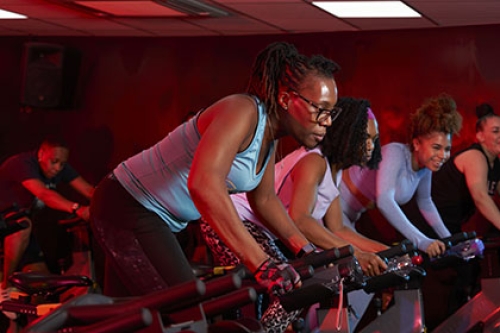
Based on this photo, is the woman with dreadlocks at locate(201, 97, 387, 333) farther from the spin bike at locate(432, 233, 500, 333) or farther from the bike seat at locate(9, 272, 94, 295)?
the spin bike at locate(432, 233, 500, 333)

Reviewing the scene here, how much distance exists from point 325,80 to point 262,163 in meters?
0.36

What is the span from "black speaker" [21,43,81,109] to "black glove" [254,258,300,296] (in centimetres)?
641

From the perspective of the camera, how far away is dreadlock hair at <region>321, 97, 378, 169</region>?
196 inches

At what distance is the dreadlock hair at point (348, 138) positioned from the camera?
498 cm

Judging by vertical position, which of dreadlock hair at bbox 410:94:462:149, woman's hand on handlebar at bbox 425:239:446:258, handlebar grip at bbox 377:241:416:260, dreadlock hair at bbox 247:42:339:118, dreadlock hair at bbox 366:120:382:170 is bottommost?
woman's hand on handlebar at bbox 425:239:446:258

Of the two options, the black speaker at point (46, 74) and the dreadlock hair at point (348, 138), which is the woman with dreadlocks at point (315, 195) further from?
the black speaker at point (46, 74)

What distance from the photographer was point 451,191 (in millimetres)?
7023

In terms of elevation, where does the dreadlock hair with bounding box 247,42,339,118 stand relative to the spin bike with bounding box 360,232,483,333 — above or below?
above

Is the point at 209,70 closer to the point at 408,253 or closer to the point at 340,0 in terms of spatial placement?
the point at 340,0

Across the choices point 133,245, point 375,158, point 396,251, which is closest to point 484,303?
point 375,158

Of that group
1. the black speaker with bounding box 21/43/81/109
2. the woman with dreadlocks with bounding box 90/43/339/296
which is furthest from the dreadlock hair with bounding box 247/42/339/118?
the black speaker with bounding box 21/43/81/109

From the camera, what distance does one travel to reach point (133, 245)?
10.2 ft

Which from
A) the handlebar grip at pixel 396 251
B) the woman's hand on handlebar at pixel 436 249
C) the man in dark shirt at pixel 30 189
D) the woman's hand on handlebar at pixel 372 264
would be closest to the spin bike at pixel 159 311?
the woman's hand on handlebar at pixel 372 264

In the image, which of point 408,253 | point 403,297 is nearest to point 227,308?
point 408,253
